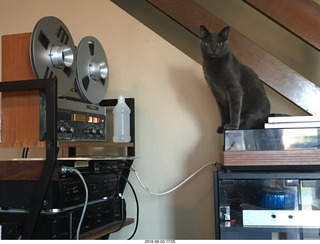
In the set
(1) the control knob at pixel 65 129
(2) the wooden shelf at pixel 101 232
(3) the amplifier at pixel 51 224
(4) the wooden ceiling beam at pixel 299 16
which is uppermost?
(4) the wooden ceiling beam at pixel 299 16

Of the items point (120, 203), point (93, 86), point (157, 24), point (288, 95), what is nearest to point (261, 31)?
point (288, 95)

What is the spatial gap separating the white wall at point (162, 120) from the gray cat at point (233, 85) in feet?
1.04

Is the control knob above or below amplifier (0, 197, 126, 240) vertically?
above

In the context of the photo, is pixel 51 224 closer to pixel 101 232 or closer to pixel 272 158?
pixel 101 232

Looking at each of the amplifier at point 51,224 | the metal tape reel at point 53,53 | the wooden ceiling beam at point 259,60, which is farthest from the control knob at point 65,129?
the wooden ceiling beam at point 259,60

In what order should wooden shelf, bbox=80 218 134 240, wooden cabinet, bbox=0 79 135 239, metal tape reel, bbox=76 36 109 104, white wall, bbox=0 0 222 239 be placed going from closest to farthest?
wooden cabinet, bbox=0 79 135 239
wooden shelf, bbox=80 218 134 240
metal tape reel, bbox=76 36 109 104
white wall, bbox=0 0 222 239

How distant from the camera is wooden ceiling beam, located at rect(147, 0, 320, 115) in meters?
1.28

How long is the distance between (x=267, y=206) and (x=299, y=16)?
2.39ft

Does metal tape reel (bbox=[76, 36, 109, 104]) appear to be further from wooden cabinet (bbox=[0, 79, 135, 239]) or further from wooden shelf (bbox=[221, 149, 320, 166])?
wooden shelf (bbox=[221, 149, 320, 166])

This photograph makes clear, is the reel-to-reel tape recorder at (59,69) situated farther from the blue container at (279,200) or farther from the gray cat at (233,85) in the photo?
the blue container at (279,200)

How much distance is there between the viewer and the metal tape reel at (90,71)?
1.17 m

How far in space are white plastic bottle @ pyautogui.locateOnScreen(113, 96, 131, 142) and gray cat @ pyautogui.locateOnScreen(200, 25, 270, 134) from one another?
394 mm

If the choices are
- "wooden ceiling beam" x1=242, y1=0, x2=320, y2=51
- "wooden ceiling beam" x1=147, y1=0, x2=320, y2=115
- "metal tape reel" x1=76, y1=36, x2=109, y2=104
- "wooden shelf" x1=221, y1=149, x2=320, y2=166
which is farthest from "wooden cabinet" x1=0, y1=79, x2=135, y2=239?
"wooden ceiling beam" x1=242, y1=0, x2=320, y2=51

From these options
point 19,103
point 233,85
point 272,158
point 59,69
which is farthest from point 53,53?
point 272,158
